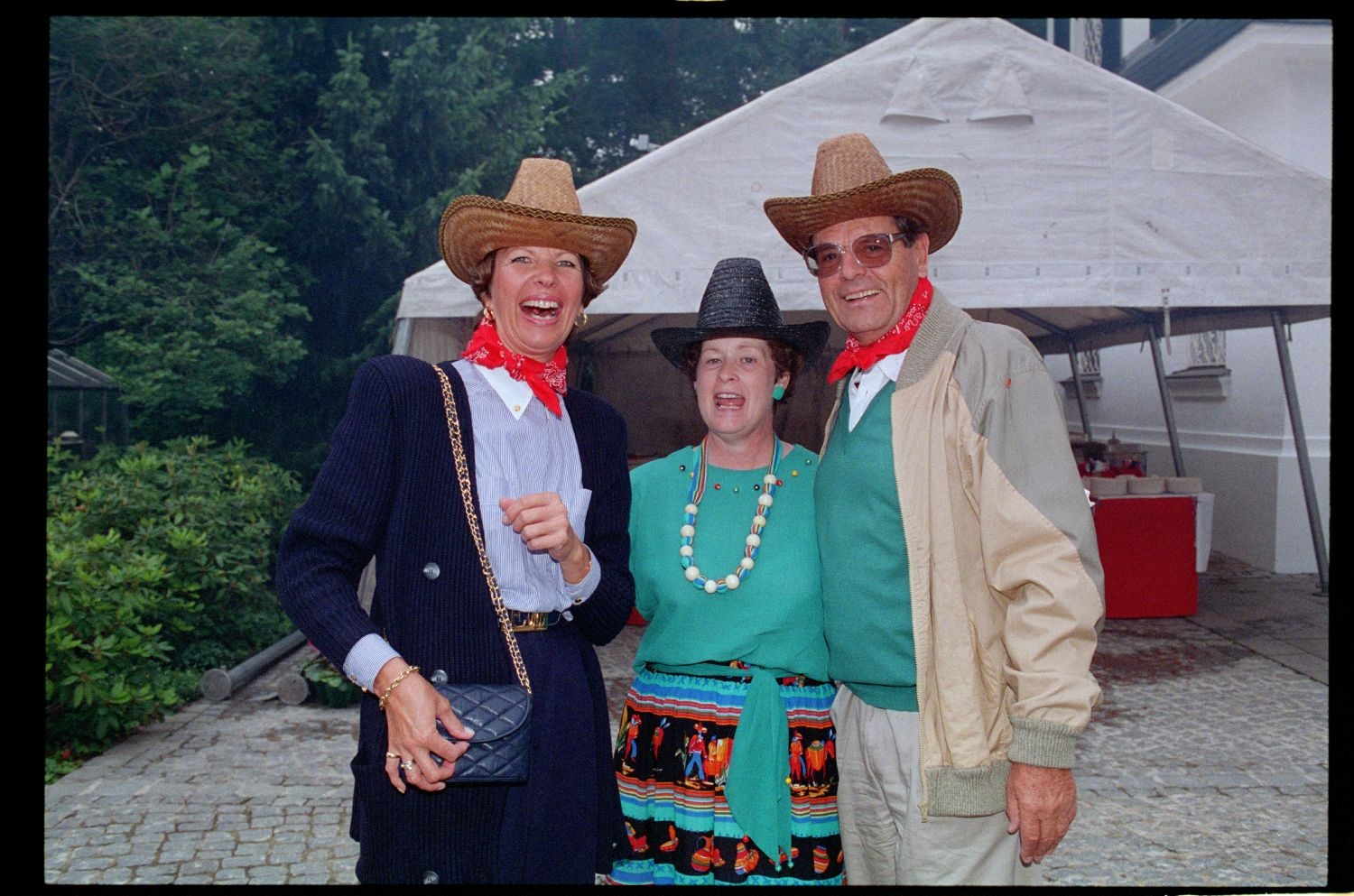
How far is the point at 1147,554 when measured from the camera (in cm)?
795

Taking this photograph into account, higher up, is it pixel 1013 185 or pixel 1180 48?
pixel 1180 48

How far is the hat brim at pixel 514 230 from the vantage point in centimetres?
230

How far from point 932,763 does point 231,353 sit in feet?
35.1

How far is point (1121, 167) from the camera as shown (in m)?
6.16

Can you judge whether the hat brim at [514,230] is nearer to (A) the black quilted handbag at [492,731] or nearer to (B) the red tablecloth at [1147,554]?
(A) the black quilted handbag at [492,731]

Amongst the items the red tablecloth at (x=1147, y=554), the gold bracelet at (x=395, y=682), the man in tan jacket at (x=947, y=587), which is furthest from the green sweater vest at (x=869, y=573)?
the red tablecloth at (x=1147, y=554)

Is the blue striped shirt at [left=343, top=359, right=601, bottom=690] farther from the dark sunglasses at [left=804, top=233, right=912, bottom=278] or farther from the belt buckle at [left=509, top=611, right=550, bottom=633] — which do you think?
A: the dark sunglasses at [left=804, top=233, right=912, bottom=278]

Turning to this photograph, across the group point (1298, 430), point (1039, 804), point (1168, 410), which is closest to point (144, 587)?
point (1039, 804)

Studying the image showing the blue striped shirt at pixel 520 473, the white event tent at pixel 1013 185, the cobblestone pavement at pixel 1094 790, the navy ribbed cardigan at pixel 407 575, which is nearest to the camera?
the navy ribbed cardigan at pixel 407 575

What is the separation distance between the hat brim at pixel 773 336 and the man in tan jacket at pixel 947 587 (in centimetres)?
28

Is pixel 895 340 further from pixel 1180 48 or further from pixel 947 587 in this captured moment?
pixel 1180 48

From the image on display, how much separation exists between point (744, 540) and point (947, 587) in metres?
0.58

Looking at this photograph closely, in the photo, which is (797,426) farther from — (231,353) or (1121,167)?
(231,353)
